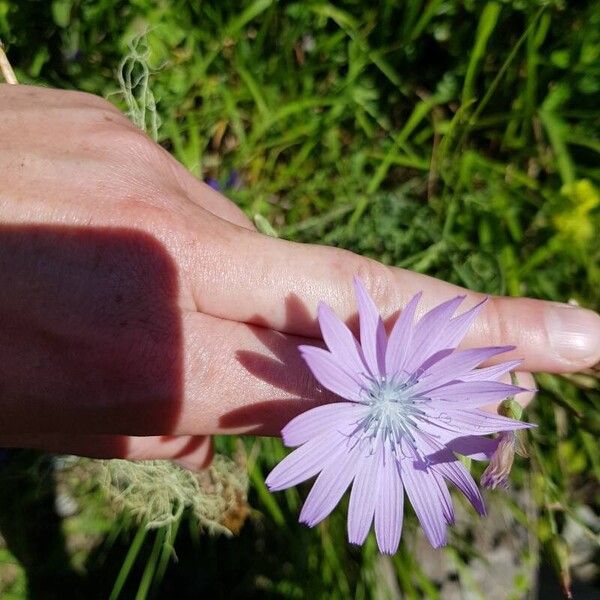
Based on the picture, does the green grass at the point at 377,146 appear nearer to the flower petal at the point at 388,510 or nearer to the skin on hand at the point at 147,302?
the skin on hand at the point at 147,302

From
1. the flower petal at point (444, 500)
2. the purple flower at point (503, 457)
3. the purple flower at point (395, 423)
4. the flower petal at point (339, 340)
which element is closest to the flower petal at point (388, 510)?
the purple flower at point (395, 423)

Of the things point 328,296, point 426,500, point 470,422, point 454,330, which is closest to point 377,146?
point 328,296

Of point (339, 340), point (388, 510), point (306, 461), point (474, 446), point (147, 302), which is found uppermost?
point (339, 340)

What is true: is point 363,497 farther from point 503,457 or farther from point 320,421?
point 503,457

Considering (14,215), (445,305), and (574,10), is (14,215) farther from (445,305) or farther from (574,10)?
(574,10)

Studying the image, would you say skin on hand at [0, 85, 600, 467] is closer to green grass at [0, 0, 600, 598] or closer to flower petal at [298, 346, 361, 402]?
flower petal at [298, 346, 361, 402]

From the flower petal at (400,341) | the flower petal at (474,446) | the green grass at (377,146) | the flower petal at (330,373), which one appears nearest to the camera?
the flower petal at (330,373)

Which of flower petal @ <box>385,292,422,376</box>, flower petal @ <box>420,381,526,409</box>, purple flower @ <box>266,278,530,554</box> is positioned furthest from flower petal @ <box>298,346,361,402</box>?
flower petal @ <box>420,381,526,409</box>
